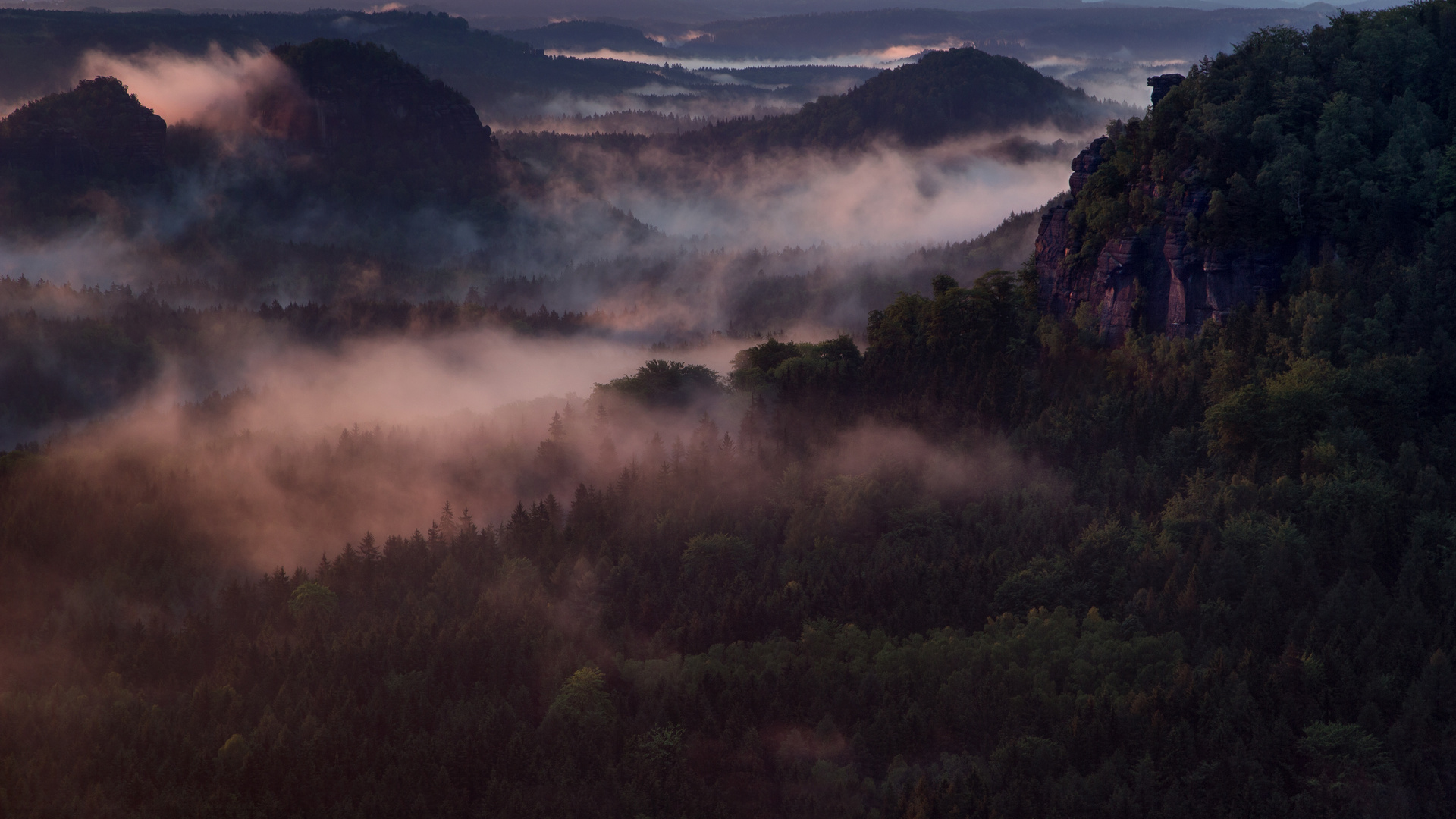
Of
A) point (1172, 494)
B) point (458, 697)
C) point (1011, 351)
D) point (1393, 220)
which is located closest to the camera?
point (458, 697)

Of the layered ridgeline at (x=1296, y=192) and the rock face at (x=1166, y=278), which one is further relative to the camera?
the rock face at (x=1166, y=278)

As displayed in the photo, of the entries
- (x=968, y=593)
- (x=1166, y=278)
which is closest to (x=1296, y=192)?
(x=1166, y=278)

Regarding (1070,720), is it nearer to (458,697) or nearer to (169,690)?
(458,697)

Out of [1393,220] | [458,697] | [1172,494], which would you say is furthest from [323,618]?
[1393,220]

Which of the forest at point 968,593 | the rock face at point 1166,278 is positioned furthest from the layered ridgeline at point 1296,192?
the forest at point 968,593

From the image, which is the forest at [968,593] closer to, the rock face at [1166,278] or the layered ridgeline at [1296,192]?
the layered ridgeline at [1296,192]

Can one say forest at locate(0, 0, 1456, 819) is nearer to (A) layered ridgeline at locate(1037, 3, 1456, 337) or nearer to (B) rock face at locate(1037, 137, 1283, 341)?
(A) layered ridgeline at locate(1037, 3, 1456, 337)
